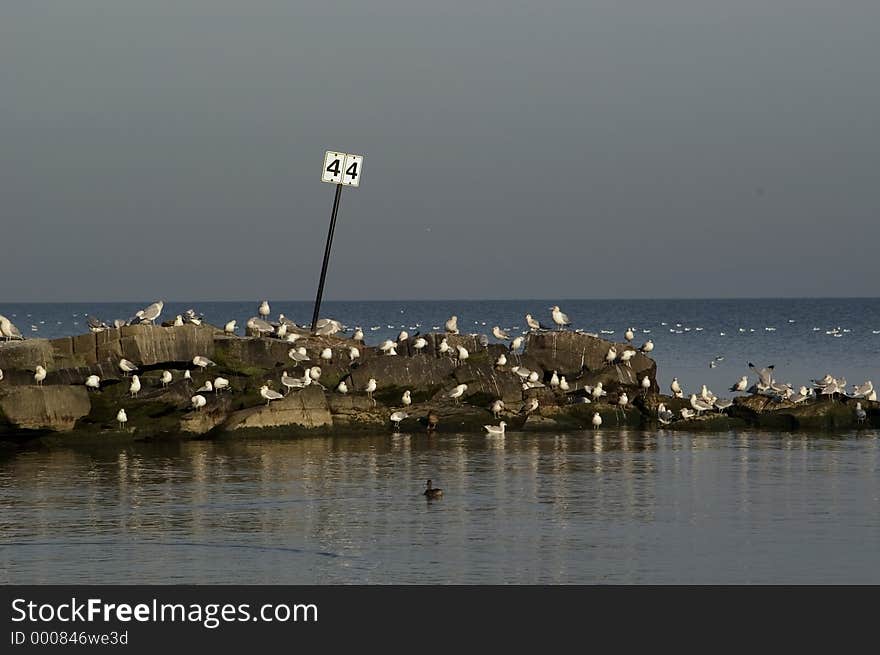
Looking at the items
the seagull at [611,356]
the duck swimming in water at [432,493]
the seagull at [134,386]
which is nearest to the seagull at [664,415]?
the seagull at [611,356]

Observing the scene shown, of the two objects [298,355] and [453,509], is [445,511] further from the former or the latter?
[298,355]

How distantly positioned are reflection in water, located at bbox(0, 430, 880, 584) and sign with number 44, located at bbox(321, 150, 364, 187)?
10.8 meters

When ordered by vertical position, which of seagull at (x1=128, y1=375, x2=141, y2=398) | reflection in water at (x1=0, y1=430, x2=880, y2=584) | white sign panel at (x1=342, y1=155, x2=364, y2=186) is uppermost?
white sign panel at (x1=342, y1=155, x2=364, y2=186)

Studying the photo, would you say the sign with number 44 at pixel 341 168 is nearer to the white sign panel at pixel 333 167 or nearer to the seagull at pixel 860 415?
the white sign panel at pixel 333 167

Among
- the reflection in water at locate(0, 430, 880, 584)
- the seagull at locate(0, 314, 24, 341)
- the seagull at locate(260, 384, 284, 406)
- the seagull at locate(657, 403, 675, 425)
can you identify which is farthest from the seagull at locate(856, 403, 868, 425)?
the seagull at locate(0, 314, 24, 341)

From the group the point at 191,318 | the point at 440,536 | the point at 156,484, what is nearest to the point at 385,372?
the point at 191,318

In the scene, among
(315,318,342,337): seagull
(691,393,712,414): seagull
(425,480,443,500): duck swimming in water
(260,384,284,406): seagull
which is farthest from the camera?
(315,318,342,337): seagull

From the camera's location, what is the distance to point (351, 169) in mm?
43281

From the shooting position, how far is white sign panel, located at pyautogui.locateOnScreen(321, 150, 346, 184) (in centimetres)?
4306

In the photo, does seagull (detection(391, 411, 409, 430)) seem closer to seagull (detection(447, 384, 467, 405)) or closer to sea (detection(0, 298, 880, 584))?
sea (detection(0, 298, 880, 584))

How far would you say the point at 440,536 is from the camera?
22.1 m

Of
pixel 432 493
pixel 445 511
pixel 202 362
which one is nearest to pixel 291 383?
pixel 202 362
